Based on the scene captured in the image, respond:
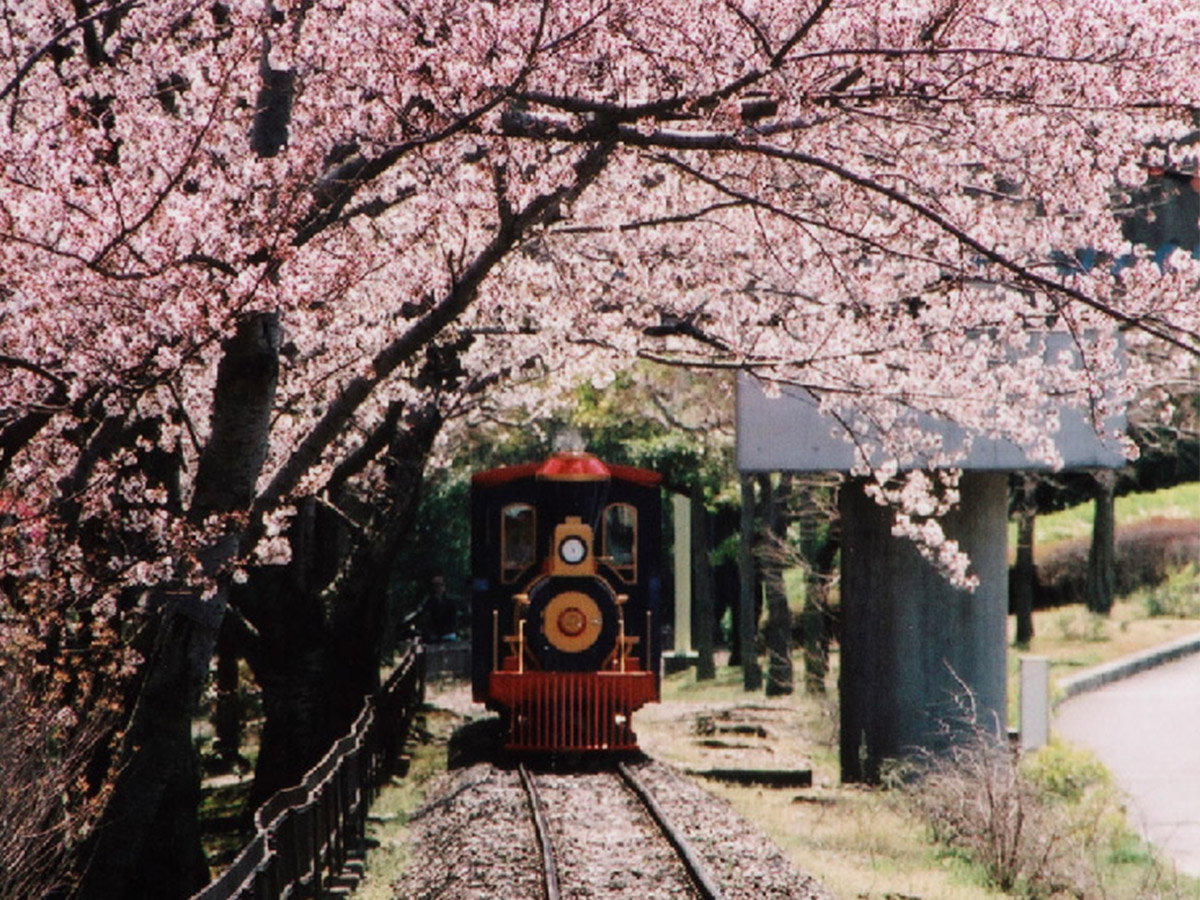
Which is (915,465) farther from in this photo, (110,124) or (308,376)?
(110,124)

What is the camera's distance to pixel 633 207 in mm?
12375

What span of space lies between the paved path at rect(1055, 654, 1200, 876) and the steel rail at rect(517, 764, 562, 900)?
458 cm

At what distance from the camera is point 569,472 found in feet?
56.4

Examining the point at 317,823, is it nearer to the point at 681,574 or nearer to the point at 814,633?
the point at 814,633

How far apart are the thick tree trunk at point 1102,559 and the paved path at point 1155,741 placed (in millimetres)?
4089

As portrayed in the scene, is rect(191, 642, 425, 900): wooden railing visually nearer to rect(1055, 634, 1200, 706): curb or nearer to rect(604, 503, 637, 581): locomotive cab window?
rect(604, 503, 637, 581): locomotive cab window

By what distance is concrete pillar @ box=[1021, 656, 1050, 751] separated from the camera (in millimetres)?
16781

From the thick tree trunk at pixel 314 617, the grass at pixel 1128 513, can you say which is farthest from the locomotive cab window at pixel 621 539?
the grass at pixel 1128 513

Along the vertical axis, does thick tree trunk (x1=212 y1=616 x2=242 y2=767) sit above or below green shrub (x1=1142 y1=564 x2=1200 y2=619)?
below

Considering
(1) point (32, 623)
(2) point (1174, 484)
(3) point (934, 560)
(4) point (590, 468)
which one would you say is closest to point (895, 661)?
(3) point (934, 560)

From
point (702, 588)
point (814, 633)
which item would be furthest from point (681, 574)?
point (814, 633)

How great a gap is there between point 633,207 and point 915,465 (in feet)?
16.8

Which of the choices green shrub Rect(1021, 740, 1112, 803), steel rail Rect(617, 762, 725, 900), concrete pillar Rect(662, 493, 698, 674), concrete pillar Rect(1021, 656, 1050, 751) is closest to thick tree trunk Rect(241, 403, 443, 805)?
steel rail Rect(617, 762, 725, 900)

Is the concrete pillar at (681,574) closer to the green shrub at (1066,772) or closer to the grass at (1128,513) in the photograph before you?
the grass at (1128,513)
